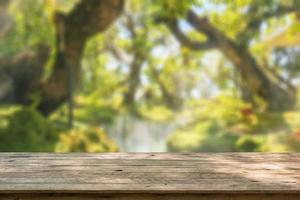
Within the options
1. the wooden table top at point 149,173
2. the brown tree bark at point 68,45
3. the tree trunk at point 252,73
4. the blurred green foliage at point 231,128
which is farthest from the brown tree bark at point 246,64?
the wooden table top at point 149,173

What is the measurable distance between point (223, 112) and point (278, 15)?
1.50 metres

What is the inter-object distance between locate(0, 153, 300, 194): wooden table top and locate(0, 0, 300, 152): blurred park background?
139 inches

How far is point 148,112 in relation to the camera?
516cm

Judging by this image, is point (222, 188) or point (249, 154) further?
point (249, 154)

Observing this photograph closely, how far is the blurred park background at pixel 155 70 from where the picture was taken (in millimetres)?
4996

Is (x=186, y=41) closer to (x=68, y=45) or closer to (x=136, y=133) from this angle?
(x=136, y=133)

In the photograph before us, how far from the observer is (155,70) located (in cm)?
507

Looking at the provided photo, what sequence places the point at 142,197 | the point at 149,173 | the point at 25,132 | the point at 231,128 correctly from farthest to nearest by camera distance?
1. the point at 231,128
2. the point at 25,132
3. the point at 149,173
4. the point at 142,197

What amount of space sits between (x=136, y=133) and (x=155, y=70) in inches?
36.3

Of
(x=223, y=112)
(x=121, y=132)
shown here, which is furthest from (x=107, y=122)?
(x=223, y=112)

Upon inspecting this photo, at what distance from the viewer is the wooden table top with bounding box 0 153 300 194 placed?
3.54 ft

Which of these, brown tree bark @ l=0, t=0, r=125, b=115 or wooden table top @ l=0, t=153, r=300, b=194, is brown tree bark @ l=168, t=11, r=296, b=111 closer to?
brown tree bark @ l=0, t=0, r=125, b=115

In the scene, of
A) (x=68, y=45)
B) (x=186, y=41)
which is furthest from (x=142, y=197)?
(x=68, y=45)

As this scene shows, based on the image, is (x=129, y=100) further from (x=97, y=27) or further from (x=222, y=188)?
(x=222, y=188)
